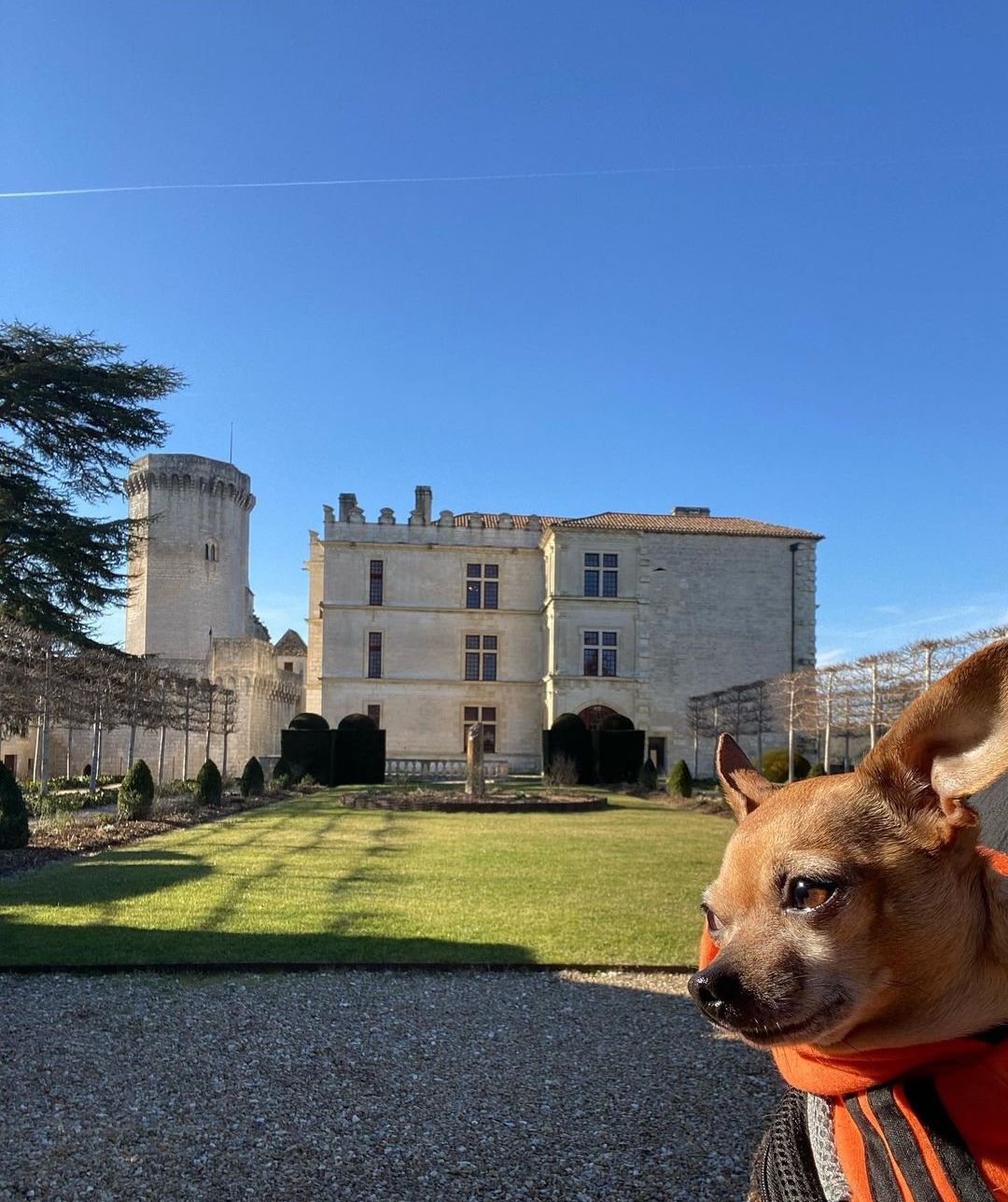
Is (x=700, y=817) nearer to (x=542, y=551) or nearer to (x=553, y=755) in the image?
(x=553, y=755)

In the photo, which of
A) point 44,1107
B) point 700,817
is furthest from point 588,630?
point 44,1107

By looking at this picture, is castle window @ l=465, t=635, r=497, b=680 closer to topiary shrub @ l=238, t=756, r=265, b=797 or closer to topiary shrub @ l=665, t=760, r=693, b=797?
topiary shrub @ l=665, t=760, r=693, b=797

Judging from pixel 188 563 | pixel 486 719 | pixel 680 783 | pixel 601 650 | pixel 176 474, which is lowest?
pixel 680 783

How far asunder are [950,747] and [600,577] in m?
31.7

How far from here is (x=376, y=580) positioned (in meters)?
34.0

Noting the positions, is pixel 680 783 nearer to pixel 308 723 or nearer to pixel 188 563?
pixel 308 723

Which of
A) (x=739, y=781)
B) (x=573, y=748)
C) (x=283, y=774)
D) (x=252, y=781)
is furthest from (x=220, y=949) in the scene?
(x=573, y=748)

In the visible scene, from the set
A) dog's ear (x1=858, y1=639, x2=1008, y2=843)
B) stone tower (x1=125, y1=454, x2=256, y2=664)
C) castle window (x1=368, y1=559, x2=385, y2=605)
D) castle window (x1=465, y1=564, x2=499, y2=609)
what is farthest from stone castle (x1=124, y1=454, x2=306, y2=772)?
dog's ear (x1=858, y1=639, x2=1008, y2=843)

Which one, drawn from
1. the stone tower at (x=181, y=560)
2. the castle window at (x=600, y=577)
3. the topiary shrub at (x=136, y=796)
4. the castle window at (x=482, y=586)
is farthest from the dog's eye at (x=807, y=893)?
the stone tower at (x=181, y=560)

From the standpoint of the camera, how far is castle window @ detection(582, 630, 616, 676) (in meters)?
32.5

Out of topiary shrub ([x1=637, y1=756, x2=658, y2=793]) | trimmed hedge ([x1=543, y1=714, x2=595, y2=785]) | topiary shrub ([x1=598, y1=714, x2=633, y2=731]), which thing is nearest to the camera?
topiary shrub ([x1=637, y1=756, x2=658, y2=793])

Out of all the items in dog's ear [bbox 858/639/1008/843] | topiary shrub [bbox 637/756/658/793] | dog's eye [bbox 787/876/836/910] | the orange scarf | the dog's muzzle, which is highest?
dog's ear [bbox 858/639/1008/843]

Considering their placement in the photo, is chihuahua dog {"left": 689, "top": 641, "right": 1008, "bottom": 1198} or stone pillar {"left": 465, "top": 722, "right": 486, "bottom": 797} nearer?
chihuahua dog {"left": 689, "top": 641, "right": 1008, "bottom": 1198}

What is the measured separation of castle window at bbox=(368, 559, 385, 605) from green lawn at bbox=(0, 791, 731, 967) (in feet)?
64.2
